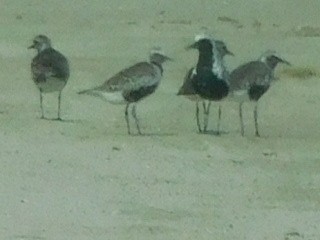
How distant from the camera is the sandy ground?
9492 mm

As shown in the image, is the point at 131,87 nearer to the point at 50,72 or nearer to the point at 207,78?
the point at 207,78

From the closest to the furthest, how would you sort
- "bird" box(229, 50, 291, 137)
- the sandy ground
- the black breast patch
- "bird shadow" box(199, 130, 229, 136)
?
the sandy ground
"bird shadow" box(199, 130, 229, 136)
the black breast patch
"bird" box(229, 50, 291, 137)

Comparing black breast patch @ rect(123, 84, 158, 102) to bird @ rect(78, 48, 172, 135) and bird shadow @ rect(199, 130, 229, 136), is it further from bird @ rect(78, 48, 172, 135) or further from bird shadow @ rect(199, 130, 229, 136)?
bird shadow @ rect(199, 130, 229, 136)

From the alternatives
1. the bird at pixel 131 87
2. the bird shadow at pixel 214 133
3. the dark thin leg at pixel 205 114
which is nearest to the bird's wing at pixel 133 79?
the bird at pixel 131 87

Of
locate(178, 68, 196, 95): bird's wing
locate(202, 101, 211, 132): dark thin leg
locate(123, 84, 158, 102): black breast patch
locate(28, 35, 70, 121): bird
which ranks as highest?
locate(178, 68, 196, 95): bird's wing

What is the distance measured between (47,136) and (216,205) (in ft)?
9.51

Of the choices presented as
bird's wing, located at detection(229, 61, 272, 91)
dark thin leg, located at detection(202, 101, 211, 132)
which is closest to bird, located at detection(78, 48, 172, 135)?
dark thin leg, located at detection(202, 101, 211, 132)

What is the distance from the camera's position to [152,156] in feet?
38.9

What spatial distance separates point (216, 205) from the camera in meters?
10.1

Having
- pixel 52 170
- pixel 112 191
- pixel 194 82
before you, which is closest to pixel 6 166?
pixel 52 170

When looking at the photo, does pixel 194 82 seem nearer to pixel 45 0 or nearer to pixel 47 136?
pixel 47 136

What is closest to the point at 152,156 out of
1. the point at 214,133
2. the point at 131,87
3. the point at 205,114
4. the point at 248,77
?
the point at 214,133

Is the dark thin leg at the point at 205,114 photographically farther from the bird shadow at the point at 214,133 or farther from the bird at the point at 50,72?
the bird at the point at 50,72

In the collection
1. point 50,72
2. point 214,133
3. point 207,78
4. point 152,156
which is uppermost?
point 207,78
